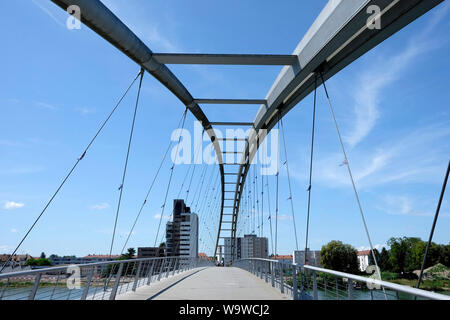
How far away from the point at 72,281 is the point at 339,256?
37641mm

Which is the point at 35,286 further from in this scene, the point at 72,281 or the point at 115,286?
the point at 115,286

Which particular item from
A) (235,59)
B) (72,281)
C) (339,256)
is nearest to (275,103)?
(235,59)

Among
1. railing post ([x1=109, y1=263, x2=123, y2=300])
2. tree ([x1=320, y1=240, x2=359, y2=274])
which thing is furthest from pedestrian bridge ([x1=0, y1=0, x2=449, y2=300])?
tree ([x1=320, y1=240, x2=359, y2=274])

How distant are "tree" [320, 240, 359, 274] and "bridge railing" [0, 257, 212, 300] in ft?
105

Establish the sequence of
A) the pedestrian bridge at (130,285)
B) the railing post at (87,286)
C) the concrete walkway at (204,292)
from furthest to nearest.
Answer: the concrete walkway at (204,292)
the railing post at (87,286)
the pedestrian bridge at (130,285)

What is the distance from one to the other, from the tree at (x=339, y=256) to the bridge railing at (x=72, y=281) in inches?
1261

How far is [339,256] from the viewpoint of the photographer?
37031mm

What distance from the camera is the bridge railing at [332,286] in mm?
2488

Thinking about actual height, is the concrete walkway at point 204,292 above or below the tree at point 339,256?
below

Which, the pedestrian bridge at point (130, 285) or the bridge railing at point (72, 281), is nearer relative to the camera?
the pedestrian bridge at point (130, 285)

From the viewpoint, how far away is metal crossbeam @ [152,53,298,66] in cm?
827

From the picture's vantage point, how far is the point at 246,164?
2403cm

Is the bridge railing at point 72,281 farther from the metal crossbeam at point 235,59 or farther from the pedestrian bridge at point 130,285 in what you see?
the metal crossbeam at point 235,59

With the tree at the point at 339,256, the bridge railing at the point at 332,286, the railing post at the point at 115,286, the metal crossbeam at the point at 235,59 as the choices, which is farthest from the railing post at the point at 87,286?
the tree at the point at 339,256
